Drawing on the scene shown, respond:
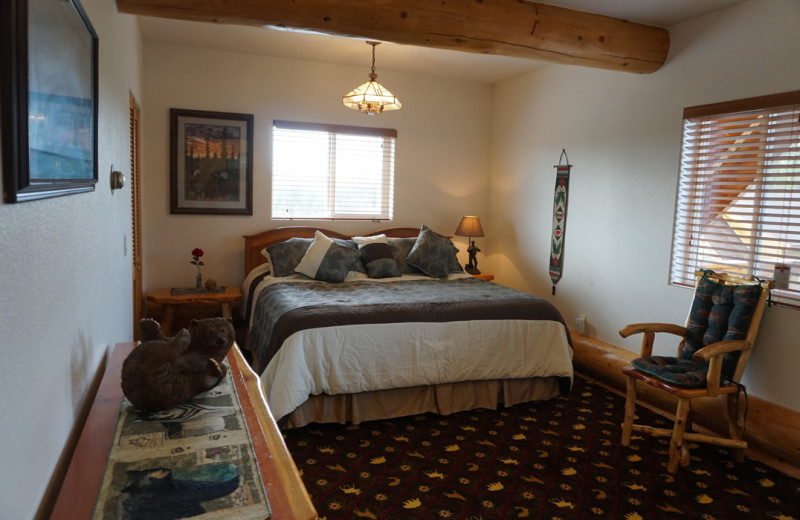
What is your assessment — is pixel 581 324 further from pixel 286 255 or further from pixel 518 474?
pixel 286 255

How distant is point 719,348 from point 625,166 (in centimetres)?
181

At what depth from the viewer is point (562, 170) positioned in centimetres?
482

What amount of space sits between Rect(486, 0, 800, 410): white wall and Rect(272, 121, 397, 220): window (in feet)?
4.28

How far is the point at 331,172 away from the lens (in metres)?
5.36

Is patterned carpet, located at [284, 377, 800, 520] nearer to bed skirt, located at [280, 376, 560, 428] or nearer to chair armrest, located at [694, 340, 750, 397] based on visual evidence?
bed skirt, located at [280, 376, 560, 428]

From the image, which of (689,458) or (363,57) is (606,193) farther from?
(363,57)

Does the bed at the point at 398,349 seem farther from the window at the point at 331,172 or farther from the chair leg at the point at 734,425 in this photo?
the window at the point at 331,172

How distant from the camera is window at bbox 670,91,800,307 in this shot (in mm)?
3066

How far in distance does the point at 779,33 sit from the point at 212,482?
3.71 m

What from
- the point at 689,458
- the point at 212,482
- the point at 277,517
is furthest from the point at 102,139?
the point at 689,458

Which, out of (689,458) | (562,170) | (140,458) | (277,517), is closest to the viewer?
(277,517)

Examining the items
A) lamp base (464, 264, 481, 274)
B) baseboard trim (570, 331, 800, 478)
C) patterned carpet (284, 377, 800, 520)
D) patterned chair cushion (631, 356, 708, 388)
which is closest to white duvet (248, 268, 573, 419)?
patterned carpet (284, 377, 800, 520)

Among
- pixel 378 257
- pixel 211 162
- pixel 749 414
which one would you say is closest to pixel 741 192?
pixel 749 414

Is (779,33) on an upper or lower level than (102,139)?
upper
